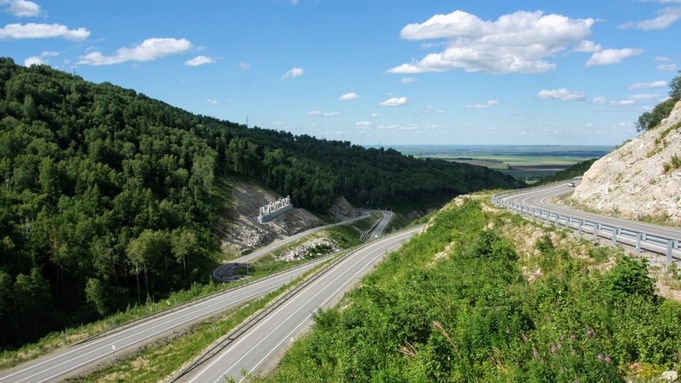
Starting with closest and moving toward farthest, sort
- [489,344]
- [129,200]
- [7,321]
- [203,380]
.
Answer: [489,344]
[203,380]
[7,321]
[129,200]

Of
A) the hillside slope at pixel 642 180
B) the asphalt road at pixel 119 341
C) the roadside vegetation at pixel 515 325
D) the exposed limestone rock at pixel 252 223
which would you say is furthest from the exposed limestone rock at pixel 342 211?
the roadside vegetation at pixel 515 325

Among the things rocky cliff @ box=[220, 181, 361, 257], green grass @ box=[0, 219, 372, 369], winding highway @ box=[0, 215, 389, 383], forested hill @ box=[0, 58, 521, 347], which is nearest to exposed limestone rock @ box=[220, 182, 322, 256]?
rocky cliff @ box=[220, 181, 361, 257]

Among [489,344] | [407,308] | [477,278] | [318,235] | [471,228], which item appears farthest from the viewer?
[318,235]

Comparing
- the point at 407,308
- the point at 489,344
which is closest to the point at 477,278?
the point at 407,308

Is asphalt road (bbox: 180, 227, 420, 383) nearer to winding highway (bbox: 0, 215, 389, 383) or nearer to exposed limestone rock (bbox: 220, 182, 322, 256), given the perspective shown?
winding highway (bbox: 0, 215, 389, 383)

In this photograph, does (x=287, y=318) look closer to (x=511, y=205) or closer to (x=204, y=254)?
(x=511, y=205)

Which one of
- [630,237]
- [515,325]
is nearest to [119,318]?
[515,325]
